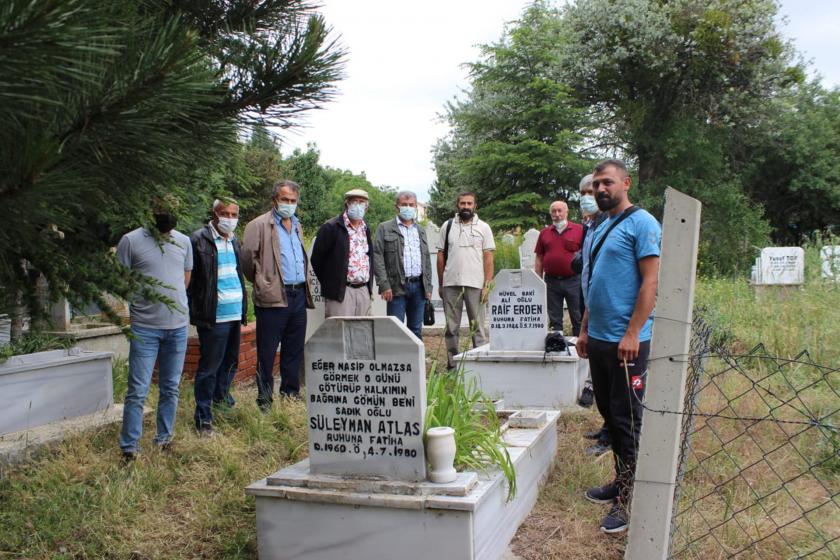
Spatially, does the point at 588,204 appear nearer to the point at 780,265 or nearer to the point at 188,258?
the point at 188,258

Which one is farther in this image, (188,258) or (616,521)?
(188,258)

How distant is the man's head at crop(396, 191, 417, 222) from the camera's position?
7.14 m

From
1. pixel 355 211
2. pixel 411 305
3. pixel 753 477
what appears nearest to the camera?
pixel 753 477

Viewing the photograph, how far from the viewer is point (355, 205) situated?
6.52 metres

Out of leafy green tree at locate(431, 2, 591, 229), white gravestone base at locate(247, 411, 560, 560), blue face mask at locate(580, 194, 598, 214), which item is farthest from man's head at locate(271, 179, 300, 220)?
leafy green tree at locate(431, 2, 591, 229)

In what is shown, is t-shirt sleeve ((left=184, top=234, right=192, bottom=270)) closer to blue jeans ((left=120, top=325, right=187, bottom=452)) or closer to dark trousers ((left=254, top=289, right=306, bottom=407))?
blue jeans ((left=120, top=325, right=187, bottom=452))

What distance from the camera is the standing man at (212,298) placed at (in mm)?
5250

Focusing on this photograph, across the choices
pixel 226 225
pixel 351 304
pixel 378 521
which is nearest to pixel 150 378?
pixel 226 225

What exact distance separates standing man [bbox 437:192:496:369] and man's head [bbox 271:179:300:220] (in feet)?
6.83

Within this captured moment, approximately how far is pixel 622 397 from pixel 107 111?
308 cm

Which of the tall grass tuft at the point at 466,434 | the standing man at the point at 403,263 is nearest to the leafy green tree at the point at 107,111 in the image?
the tall grass tuft at the point at 466,434

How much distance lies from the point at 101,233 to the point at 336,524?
197cm

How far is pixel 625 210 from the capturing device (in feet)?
12.4

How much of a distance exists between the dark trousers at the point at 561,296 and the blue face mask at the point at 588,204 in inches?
53.2
